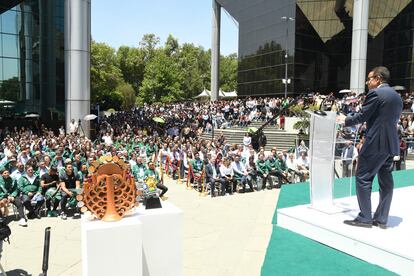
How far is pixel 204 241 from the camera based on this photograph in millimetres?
6707

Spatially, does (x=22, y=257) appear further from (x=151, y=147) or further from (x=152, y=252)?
(x=151, y=147)

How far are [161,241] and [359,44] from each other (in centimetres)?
3032

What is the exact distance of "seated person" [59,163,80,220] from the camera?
29.9 ft

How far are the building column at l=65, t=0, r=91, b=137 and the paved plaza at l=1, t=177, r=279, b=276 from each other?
1445 cm

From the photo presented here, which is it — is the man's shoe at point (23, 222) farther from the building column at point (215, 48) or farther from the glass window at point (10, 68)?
the building column at point (215, 48)

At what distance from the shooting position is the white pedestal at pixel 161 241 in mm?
3545

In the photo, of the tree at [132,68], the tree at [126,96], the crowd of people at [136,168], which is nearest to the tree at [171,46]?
the tree at [132,68]

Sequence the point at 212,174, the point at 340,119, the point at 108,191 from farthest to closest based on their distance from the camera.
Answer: the point at 212,174
the point at 340,119
the point at 108,191

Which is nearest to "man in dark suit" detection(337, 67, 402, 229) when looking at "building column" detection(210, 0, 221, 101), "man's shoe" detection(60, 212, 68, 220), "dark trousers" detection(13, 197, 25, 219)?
"man's shoe" detection(60, 212, 68, 220)


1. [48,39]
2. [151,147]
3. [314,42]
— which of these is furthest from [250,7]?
[151,147]

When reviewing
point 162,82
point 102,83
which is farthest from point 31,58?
point 162,82

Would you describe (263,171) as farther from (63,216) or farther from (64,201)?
(63,216)

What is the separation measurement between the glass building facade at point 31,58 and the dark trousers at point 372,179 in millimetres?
29294

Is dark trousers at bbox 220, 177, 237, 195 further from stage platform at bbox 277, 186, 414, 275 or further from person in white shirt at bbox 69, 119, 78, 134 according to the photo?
person in white shirt at bbox 69, 119, 78, 134
